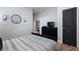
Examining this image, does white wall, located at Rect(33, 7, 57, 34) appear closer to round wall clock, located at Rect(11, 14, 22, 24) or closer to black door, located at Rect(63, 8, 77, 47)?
black door, located at Rect(63, 8, 77, 47)

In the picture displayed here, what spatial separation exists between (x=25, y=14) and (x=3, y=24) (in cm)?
55

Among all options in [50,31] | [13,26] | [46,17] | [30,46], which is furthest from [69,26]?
[30,46]

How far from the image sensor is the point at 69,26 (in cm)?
282

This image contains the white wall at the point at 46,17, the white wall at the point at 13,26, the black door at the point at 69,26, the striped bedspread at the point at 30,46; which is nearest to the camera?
the striped bedspread at the point at 30,46

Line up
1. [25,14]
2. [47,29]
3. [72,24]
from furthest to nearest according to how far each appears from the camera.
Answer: [47,29]
[72,24]
[25,14]

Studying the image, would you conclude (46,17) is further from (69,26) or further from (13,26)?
(13,26)

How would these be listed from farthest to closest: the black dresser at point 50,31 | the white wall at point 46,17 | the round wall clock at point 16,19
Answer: the white wall at point 46,17
the black dresser at point 50,31
the round wall clock at point 16,19

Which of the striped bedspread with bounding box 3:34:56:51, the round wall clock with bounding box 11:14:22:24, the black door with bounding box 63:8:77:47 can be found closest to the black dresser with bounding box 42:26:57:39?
the black door with bounding box 63:8:77:47

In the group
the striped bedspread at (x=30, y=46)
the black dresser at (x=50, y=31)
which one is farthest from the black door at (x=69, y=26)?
the striped bedspread at (x=30, y=46)

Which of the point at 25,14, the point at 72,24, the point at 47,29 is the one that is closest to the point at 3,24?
the point at 25,14

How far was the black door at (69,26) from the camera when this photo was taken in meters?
2.63

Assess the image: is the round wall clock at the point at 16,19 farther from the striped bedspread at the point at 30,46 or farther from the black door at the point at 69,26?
the black door at the point at 69,26
